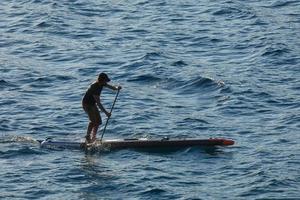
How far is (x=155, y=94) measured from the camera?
128 feet

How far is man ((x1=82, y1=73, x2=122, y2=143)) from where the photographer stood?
3152 centimetres

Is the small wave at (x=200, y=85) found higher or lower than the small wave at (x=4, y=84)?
lower

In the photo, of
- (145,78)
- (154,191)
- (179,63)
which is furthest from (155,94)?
(154,191)

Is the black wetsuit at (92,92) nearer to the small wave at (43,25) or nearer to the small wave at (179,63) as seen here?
the small wave at (179,63)

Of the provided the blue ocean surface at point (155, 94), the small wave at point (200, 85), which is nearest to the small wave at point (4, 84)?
the blue ocean surface at point (155, 94)

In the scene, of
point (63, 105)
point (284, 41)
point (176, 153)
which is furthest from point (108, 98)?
point (284, 41)

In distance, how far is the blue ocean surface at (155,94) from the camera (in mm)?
29047

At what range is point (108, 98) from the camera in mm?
38750

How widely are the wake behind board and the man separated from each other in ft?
1.42

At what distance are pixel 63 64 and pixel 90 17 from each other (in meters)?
9.75

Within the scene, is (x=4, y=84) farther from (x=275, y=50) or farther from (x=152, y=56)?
(x=275, y=50)

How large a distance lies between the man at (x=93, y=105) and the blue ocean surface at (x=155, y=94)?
2.97 ft

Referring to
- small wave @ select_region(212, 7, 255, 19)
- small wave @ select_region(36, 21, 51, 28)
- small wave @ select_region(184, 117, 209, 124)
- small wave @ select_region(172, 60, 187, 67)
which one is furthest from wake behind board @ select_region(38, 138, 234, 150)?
small wave @ select_region(212, 7, 255, 19)

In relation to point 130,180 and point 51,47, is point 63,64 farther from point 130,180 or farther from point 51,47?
point 130,180
